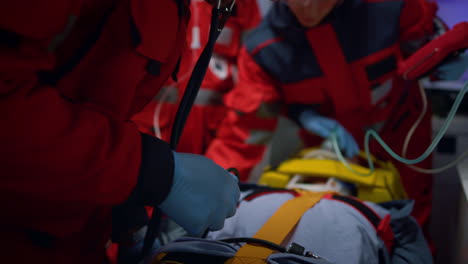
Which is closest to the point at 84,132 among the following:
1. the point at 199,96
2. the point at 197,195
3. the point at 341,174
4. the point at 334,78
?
the point at 197,195

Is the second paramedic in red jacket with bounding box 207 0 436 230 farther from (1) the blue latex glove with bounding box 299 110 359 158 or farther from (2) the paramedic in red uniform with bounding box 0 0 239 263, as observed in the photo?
(2) the paramedic in red uniform with bounding box 0 0 239 263

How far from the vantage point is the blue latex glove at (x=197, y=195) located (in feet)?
2.35

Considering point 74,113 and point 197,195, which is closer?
point 74,113

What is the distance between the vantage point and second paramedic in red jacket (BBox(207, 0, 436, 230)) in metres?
1.38

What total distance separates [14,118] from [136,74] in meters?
0.23

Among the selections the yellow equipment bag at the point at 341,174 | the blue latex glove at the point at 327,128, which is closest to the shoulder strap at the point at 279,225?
the yellow equipment bag at the point at 341,174

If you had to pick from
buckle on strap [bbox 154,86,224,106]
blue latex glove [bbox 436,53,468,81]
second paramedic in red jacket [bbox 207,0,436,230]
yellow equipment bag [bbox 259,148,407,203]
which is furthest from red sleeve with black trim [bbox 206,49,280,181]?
blue latex glove [bbox 436,53,468,81]

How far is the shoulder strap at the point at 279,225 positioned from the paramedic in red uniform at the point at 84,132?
10cm

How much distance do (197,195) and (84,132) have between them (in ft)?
0.78

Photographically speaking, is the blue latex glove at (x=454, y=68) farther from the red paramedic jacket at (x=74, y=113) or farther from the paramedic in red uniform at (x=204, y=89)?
the red paramedic jacket at (x=74, y=113)

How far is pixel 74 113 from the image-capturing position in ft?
1.99

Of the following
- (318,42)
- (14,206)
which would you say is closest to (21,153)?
(14,206)

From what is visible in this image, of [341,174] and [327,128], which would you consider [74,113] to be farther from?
[327,128]

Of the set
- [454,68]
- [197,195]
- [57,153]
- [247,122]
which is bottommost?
[247,122]
